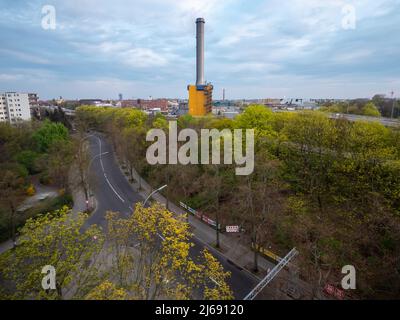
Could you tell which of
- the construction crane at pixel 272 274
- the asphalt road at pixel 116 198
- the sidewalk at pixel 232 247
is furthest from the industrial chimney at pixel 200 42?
the construction crane at pixel 272 274

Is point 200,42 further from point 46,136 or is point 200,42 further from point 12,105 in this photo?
point 12,105

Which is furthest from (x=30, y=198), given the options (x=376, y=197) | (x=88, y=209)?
(x=376, y=197)

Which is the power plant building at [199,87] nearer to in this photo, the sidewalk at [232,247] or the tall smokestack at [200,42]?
the tall smokestack at [200,42]

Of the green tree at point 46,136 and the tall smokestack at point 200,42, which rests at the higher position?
the tall smokestack at point 200,42

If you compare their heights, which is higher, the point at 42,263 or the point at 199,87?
the point at 199,87

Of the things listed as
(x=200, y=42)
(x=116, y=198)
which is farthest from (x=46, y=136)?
(x=200, y=42)

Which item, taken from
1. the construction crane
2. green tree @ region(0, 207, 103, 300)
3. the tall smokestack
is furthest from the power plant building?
green tree @ region(0, 207, 103, 300)
